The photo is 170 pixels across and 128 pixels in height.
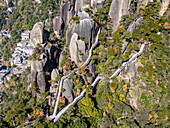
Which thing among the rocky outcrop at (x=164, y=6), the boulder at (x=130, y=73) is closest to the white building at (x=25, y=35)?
the boulder at (x=130, y=73)

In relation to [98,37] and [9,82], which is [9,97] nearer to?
[9,82]

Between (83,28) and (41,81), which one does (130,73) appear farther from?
(41,81)

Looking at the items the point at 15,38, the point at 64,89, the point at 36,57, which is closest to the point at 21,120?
the point at 64,89

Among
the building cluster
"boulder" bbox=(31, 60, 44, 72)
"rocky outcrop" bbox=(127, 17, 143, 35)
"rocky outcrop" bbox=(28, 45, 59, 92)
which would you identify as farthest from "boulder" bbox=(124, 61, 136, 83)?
the building cluster

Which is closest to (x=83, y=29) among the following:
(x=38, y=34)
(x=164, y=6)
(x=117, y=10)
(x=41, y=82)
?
(x=117, y=10)

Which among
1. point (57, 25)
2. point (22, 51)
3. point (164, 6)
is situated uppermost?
point (164, 6)

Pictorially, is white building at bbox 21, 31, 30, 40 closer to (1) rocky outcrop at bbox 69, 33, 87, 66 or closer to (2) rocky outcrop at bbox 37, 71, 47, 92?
(2) rocky outcrop at bbox 37, 71, 47, 92

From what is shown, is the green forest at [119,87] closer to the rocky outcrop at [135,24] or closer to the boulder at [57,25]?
the rocky outcrop at [135,24]
